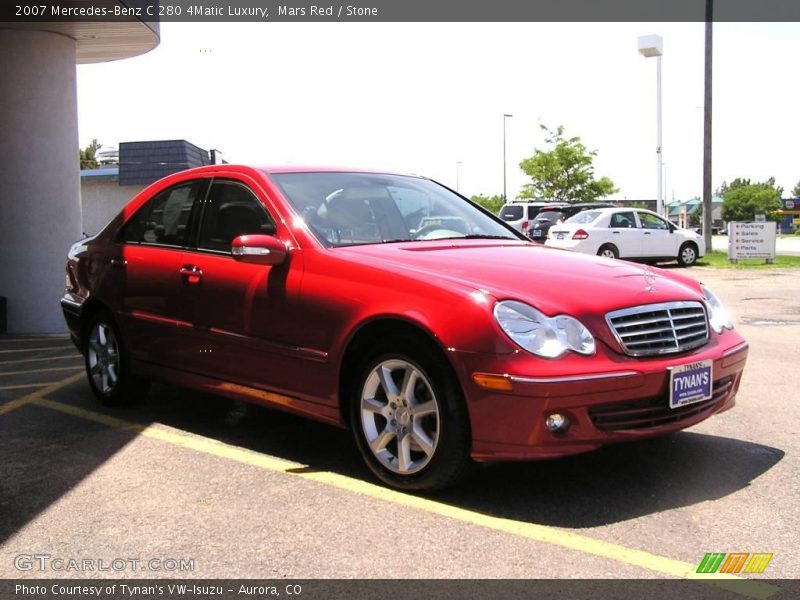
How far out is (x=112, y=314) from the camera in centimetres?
579

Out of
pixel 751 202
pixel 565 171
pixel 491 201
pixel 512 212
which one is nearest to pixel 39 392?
pixel 512 212

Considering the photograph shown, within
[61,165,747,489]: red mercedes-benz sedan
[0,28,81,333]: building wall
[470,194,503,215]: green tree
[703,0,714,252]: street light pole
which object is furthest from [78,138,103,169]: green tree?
[61,165,747,489]: red mercedes-benz sedan

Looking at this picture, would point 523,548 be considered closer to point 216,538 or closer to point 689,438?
point 216,538

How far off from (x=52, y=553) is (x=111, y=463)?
49.4 inches

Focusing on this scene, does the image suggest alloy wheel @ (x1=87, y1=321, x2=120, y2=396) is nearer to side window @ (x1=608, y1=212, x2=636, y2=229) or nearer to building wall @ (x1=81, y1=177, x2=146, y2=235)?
side window @ (x1=608, y1=212, x2=636, y2=229)

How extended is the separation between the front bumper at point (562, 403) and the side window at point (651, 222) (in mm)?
18438

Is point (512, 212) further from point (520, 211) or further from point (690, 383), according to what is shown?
point (690, 383)

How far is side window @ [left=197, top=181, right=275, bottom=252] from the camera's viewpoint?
15.8 ft

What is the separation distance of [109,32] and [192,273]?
7.02m

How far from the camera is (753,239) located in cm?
2061

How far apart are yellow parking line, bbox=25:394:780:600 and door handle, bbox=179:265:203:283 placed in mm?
958

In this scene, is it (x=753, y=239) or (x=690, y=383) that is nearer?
(x=690, y=383)

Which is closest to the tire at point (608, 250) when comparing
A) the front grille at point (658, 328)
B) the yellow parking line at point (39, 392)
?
the yellow parking line at point (39, 392)
